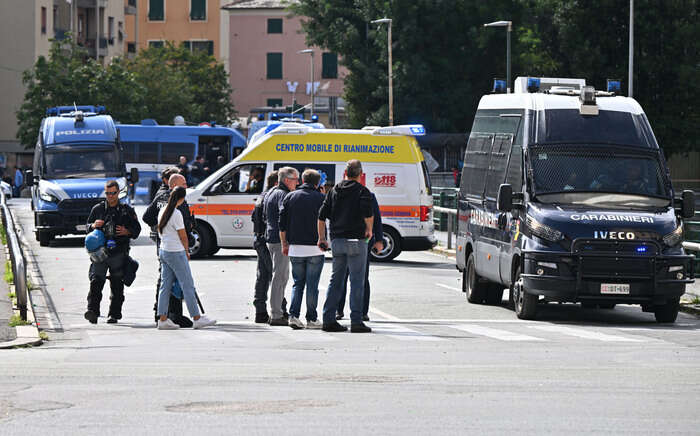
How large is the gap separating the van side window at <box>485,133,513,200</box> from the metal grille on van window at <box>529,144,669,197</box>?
2.57 ft

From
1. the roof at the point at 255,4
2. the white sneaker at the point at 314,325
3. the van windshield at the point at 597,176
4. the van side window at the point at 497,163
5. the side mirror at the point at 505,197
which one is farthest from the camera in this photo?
the roof at the point at 255,4

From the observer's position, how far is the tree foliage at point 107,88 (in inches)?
2414

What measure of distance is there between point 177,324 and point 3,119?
2287 inches

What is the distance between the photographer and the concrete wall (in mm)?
101062

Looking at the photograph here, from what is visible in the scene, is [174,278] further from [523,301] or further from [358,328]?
[523,301]

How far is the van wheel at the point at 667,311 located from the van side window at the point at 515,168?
6.99ft

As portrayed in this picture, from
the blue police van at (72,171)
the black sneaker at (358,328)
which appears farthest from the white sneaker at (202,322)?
the blue police van at (72,171)

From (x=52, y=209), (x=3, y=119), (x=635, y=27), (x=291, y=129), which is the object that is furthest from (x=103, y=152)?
(x=3, y=119)

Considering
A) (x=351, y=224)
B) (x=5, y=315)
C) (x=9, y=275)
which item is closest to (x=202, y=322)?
(x=351, y=224)

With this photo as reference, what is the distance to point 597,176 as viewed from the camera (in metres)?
15.6

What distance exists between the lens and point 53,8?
238ft

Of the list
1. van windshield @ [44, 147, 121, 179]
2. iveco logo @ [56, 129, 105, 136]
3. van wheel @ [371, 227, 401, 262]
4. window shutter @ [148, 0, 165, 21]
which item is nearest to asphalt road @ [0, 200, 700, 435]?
van wheel @ [371, 227, 401, 262]

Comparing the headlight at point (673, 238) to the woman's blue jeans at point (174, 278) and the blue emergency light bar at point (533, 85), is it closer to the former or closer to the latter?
the blue emergency light bar at point (533, 85)

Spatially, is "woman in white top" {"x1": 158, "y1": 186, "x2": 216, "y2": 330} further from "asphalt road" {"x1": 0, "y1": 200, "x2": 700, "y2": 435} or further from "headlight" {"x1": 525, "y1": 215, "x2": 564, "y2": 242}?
"headlight" {"x1": 525, "y1": 215, "x2": 564, "y2": 242}
